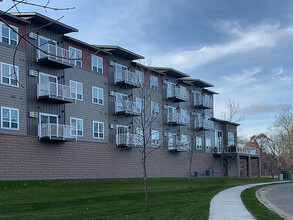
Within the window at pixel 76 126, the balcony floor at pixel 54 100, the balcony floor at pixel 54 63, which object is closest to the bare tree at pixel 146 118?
the window at pixel 76 126

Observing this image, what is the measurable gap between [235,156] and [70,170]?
95.0ft

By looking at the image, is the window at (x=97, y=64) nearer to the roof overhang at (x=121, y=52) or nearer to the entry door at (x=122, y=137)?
the roof overhang at (x=121, y=52)

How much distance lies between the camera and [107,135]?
3616cm

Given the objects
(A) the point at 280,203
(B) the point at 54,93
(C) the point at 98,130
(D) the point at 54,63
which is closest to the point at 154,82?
(C) the point at 98,130

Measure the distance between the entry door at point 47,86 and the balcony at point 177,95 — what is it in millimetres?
17131

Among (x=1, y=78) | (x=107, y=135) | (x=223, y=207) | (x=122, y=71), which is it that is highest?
(x=122, y=71)

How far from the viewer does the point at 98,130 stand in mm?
35156

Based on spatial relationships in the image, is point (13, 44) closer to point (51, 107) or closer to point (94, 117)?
point (51, 107)

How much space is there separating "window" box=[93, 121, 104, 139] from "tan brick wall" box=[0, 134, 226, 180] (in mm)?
842

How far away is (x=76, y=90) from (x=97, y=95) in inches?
111

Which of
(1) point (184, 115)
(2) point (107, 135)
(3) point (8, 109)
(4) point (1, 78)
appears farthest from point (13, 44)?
(1) point (184, 115)

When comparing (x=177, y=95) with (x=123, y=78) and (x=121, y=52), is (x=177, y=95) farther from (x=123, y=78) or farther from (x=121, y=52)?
(x=121, y=52)

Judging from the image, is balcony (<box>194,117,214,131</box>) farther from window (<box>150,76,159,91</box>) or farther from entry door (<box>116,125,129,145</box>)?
entry door (<box>116,125,129,145</box>)

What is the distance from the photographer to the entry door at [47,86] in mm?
28981
